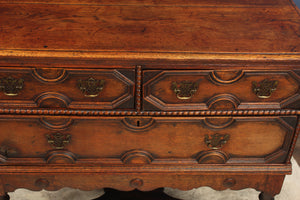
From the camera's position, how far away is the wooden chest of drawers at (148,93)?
1.16 meters

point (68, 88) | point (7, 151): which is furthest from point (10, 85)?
point (7, 151)

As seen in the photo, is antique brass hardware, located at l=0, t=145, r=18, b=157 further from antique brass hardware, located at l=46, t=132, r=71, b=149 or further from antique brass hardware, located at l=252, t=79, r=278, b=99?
antique brass hardware, located at l=252, t=79, r=278, b=99

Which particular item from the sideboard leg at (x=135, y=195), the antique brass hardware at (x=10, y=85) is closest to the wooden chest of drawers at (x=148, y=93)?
the antique brass hardware at (x=10, y=85)

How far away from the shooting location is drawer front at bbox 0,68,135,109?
3.84 ft

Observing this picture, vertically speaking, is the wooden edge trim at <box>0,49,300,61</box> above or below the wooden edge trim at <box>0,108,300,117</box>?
above

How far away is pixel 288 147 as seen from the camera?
138cm

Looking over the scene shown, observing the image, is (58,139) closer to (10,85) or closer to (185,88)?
(10,85)

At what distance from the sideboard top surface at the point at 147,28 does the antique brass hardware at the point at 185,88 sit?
0.12m

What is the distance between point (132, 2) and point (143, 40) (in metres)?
0.34

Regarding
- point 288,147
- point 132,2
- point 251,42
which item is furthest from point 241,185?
point 132,2

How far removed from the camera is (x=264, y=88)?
1.21 meters

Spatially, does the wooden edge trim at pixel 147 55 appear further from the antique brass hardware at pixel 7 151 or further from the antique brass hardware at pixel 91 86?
the antique brass hardware at pixel 7 151

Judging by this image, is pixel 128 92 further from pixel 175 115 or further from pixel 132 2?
pixel 132 2

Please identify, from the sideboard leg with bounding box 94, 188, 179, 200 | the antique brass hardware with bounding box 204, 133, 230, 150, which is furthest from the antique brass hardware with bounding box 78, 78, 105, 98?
the sideboard leg with bounding box 94, 188, 179, 200
